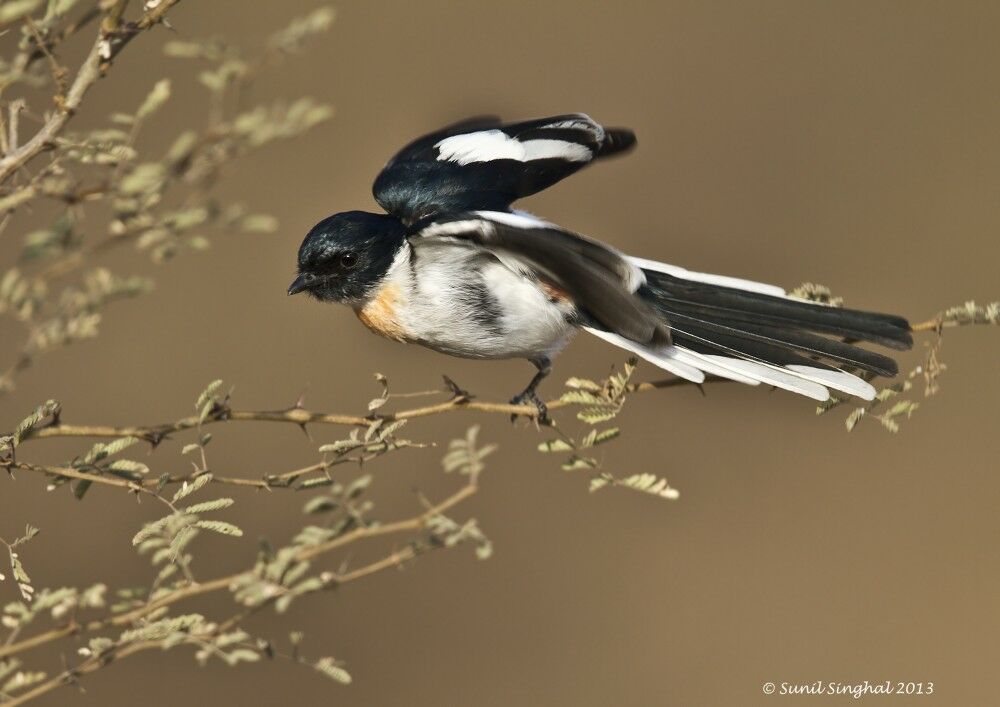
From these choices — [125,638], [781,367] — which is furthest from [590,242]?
[125,638]

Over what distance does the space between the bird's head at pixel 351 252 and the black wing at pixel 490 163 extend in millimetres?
144

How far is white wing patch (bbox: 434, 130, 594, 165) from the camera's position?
2.88 meters

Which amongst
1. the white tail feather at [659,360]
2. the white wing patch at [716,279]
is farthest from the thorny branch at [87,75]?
the white wing patch at [716,279]

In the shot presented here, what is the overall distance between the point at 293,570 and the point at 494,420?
108 inches

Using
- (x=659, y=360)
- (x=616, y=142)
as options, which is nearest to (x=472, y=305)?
(x=659, y=360)

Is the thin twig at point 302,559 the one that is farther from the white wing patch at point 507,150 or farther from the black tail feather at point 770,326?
the white wing patch at point 507,150

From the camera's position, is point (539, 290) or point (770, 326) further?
point (539, 290)

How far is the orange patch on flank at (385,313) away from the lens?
2.54 metres

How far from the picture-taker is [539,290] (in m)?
2.48

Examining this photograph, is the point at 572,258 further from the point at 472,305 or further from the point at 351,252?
the point at 351,252

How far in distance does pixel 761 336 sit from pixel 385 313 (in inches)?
34.7

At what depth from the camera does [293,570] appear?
1.13 metres

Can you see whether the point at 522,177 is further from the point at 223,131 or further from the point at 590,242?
the point at 223,131

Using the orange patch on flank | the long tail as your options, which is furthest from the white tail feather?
the orange patch on flank
